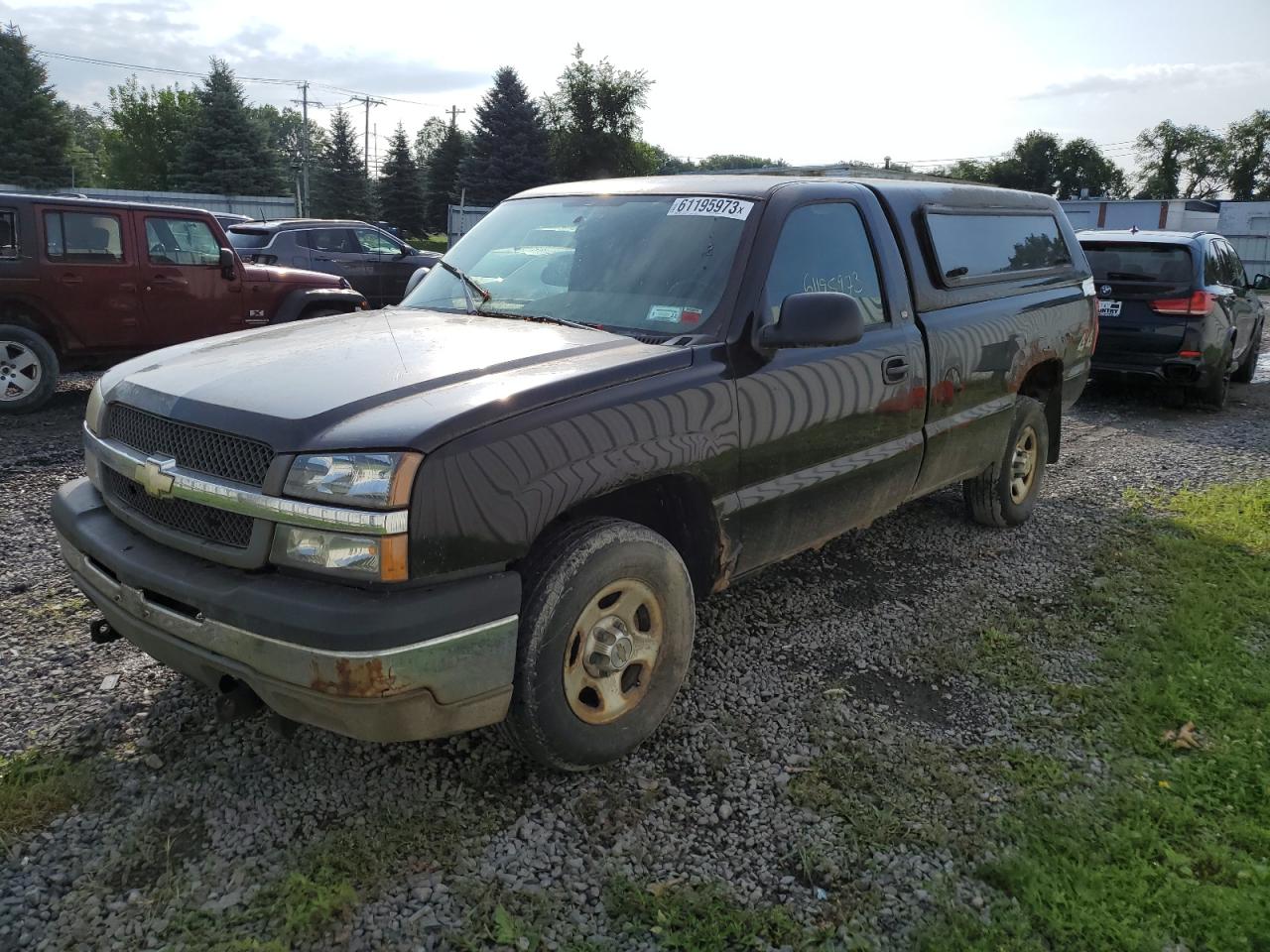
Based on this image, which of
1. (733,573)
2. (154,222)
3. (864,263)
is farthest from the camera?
(154,222)

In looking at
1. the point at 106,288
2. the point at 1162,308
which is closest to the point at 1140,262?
the point at 1162,308

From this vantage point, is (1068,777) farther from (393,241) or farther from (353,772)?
(393,241)

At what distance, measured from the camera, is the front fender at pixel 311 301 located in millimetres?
9727

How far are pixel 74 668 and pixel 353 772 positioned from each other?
1.38 m

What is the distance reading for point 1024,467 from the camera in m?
5.72

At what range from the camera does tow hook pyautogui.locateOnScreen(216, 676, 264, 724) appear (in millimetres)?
2641

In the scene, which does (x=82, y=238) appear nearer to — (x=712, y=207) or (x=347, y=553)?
(x=712, y=207)

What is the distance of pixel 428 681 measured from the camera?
247 cm

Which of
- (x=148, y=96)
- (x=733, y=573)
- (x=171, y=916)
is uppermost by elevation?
(x=148, y=96)

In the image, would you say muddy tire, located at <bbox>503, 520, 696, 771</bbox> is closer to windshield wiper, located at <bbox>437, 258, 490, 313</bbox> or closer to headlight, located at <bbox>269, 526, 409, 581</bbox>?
headlight, located at <bbox>269, 526, 409, 581</bbox>

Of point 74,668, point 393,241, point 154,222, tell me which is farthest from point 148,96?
point 74,668

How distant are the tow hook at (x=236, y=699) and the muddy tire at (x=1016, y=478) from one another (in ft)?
13.2

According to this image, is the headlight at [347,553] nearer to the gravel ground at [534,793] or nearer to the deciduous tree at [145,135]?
the gravel ground at [534,793]

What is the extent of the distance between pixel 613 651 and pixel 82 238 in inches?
305
